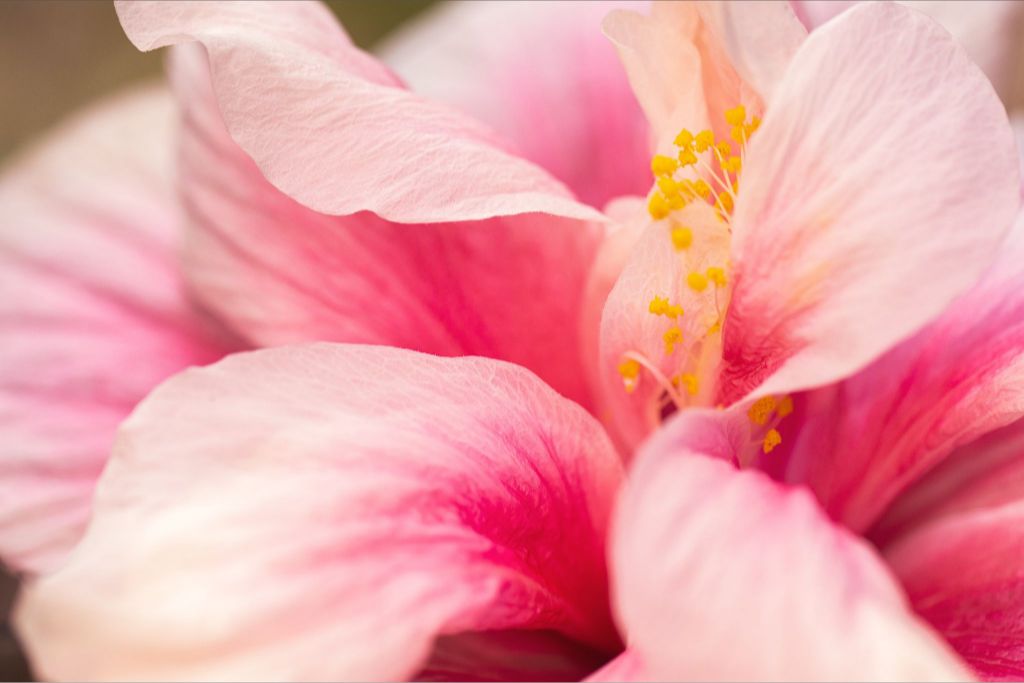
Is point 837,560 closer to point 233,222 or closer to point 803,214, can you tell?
point 803,214

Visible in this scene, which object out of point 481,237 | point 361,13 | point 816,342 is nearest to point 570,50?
point 481,237

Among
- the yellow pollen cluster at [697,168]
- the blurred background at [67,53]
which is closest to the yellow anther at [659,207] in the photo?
the yellow pollen cluster at [697,168]

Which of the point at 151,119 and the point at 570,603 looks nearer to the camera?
the point at 570,603

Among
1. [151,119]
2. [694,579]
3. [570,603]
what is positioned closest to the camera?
[694,579]

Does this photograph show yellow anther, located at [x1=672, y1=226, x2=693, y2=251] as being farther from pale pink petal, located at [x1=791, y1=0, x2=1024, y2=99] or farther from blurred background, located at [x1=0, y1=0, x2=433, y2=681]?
blurred background, located at [x1=0, y1=0, x2=433, y2=681]

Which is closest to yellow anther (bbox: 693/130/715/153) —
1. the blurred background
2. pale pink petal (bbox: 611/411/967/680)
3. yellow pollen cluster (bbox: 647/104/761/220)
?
yellow pollen cluster (bbox: 647/104/761/220)

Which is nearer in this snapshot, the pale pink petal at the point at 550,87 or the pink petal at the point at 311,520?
the pink petal at the point at 311,520

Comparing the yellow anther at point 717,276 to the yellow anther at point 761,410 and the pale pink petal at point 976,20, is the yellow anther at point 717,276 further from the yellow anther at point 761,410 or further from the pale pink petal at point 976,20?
the pale pink petal at point 976,20
